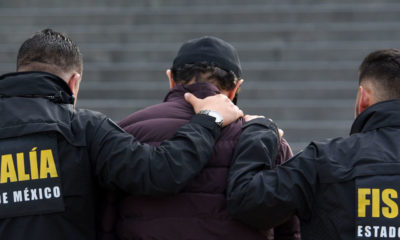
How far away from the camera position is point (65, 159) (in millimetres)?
2287

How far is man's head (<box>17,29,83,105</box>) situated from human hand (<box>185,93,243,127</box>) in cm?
48

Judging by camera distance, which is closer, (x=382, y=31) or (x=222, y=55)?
(x=222, y=55)

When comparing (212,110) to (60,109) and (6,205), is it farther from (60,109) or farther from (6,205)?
A: (6,205)

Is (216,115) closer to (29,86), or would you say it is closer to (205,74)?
(205,74)

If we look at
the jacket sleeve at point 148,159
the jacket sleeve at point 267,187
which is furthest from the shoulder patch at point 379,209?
the jacket sleeve at point 148,159

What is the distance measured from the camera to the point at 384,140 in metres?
2.23

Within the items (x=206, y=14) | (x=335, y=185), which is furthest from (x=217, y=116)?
(x=206, y=14)

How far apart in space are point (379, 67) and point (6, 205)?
4.88 ft

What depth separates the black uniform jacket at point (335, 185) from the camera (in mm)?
2143

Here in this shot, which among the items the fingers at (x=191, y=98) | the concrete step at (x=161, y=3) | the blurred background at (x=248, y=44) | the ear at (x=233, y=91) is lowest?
the fingers at (x=191, y=98)

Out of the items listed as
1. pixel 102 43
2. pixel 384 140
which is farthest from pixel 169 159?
pixel 102 43

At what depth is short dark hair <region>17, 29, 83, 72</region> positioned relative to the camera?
246cm

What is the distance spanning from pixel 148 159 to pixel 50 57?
1.96ft

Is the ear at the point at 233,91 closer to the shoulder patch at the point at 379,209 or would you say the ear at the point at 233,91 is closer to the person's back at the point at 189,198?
the person's back at the point at 189,198
